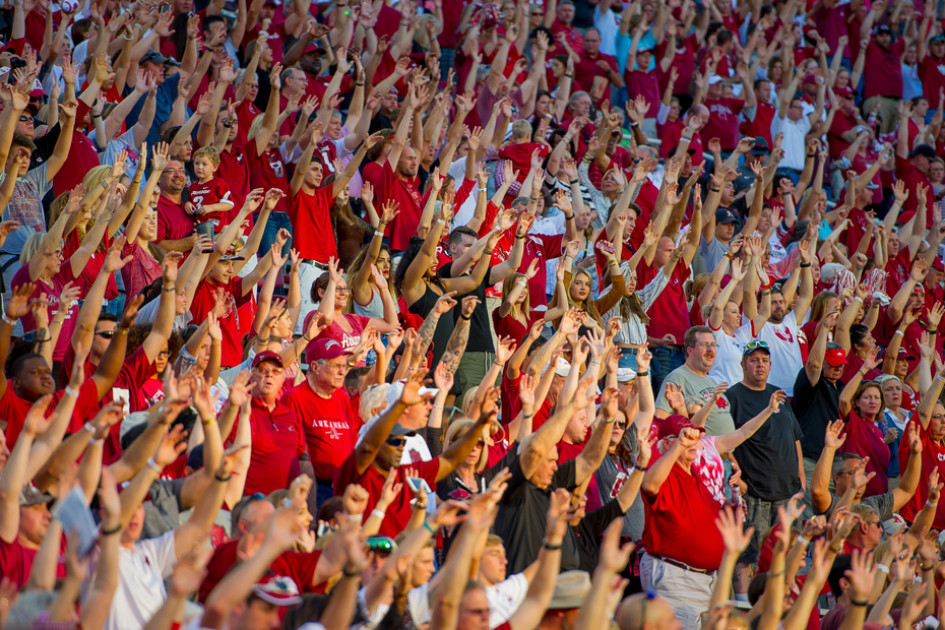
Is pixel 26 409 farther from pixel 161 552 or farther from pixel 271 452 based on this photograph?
pixel 161 552

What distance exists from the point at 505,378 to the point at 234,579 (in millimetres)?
3914

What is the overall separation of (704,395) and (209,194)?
3613 millimetres

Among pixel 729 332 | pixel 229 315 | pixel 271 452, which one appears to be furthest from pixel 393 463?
pixel 729 332

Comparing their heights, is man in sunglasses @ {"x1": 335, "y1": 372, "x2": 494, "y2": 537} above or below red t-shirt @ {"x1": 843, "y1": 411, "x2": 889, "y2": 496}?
above

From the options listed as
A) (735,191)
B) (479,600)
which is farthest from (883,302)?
(479,600)

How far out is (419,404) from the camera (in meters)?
5.16

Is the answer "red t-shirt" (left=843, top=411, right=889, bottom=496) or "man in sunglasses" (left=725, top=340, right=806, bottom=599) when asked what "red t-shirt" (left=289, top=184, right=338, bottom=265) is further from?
"red t-shirt" (left=843, top=411, right=889, bottom=496)

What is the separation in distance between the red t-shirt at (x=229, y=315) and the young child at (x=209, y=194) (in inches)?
31.3

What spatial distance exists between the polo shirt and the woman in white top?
3862mm

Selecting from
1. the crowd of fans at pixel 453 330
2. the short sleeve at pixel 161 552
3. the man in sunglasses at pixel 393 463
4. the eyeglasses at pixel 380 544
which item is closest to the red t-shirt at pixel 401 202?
the crowd of fans at pixel 453 330

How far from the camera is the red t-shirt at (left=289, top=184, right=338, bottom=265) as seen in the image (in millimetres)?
8297

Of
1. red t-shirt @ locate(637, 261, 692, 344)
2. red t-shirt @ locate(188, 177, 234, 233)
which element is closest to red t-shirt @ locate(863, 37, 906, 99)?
red t-shirt @ locate(637, 261, 692, 344)

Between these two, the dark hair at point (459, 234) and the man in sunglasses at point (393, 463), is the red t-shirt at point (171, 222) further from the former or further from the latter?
the man in sunglasses at point (393, 463)

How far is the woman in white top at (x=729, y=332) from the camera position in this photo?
8484 millimetres
